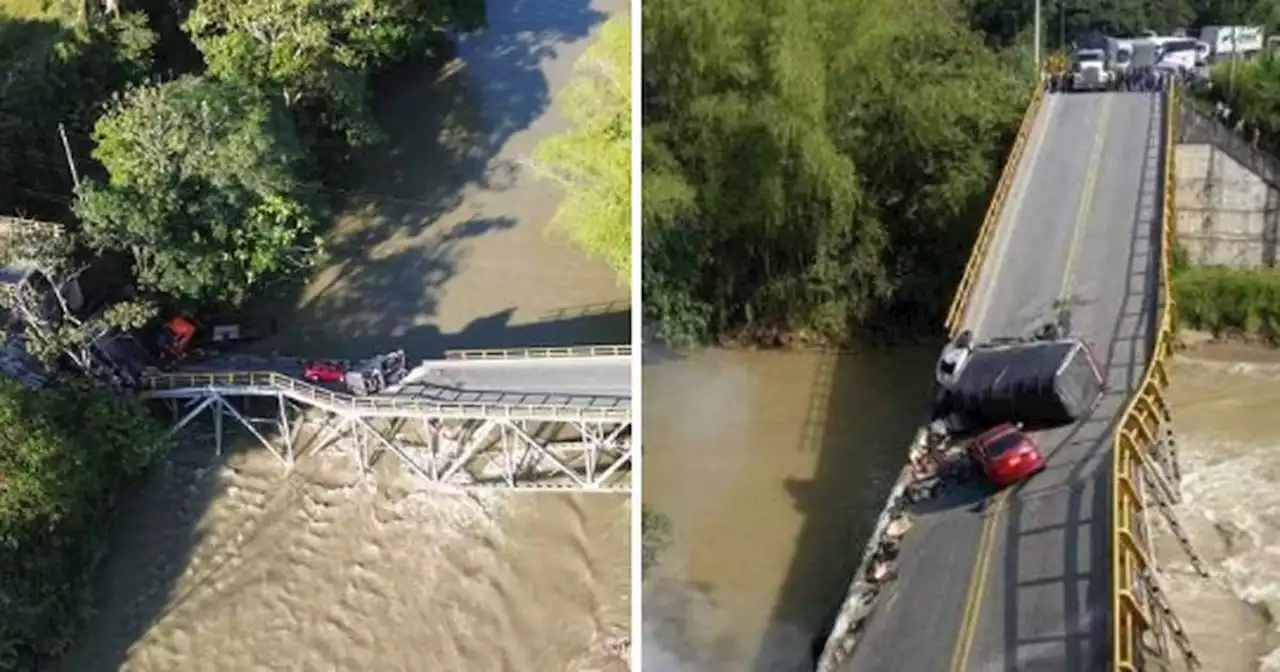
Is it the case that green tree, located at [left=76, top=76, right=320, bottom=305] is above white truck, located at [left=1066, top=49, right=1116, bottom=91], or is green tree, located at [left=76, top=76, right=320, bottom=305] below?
below

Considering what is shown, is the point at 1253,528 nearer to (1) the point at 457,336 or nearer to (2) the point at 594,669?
(2) the point at 594,669

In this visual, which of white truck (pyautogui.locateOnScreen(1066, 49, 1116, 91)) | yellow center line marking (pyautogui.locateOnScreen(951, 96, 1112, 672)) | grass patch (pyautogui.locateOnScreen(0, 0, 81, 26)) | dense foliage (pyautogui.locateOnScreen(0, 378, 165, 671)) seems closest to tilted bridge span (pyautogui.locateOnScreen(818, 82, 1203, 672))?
yellow center line marking (pyautogui.locateOnScreen(951, 96, 1112, 672))

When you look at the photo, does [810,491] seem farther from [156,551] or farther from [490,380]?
[156,551]

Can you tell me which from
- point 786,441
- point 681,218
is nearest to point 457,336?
point 786,441

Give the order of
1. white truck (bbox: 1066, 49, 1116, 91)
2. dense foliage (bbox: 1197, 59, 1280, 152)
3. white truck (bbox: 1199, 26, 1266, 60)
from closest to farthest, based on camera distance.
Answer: dense foliage (bbox: 1197, 59, 1280, 152), white truck (bbox: 1066, 49, 1116, 91), white truck (bbox: 1199, 26, 1266, 60)

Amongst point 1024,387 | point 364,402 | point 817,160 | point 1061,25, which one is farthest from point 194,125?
point 1061,25

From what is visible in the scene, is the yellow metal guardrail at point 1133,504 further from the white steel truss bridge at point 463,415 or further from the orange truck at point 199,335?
the orange truck at point 199,335

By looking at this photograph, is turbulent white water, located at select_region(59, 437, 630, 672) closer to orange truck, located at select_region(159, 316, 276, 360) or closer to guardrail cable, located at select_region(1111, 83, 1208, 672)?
orange truck, located at select_region(159, 316, 276, 360)
